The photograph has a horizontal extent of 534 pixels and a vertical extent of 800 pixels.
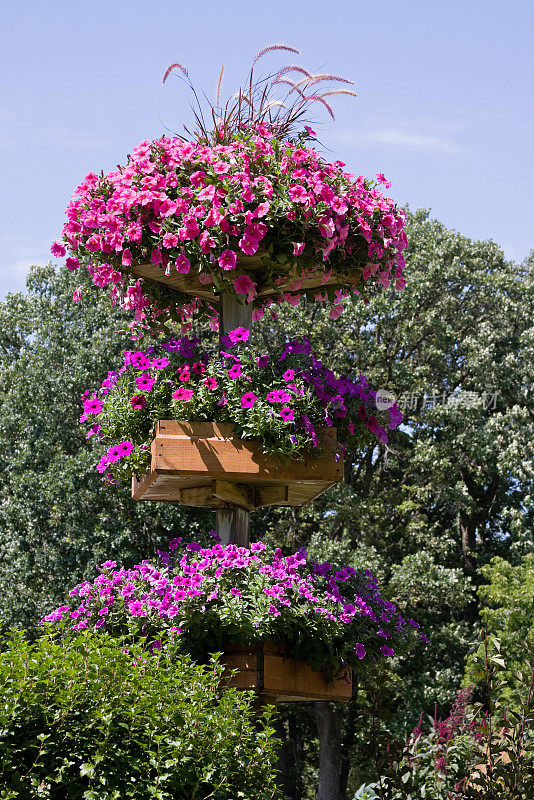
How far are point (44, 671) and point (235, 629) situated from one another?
1.34 meters

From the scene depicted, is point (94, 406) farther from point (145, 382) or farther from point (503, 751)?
point (503, 751)

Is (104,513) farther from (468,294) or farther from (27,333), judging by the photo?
(468,294)

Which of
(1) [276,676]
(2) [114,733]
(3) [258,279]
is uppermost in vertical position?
(3) [258,279]

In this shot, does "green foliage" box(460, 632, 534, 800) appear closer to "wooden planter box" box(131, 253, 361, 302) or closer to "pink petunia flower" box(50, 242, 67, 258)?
"wooden planter box" box(131, 253, 361, 302)

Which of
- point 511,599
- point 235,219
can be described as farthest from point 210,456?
point 511,599

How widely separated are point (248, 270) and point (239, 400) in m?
0.87

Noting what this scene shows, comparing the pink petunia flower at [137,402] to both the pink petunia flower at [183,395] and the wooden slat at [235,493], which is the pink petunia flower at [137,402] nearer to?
the pink petunia flower at [183,395]

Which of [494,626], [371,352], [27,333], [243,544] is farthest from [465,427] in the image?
[243,544]

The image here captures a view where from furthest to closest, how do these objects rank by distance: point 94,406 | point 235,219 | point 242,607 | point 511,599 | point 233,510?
point 511,599 < point 233,510 < point 94,406 < point 235,219 < point 242,607

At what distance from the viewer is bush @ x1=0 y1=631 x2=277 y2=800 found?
10.0 feet

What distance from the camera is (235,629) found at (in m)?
4.41

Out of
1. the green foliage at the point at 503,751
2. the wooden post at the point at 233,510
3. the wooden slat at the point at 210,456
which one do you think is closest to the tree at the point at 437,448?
the wooden post at the point at 233,510

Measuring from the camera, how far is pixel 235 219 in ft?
14.7

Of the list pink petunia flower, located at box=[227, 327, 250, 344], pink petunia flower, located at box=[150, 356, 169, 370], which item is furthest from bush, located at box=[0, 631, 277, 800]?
pink petunia flower, located at box=[227, 327, 250, 344]
